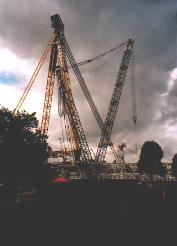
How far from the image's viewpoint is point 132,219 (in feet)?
76.3

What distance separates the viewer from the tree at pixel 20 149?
50.2m

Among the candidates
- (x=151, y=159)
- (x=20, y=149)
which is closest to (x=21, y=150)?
(x=20, y=149)

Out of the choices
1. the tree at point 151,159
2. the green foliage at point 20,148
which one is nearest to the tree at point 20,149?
the green foliage at point 20,148

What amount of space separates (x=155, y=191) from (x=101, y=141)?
84.8 meters

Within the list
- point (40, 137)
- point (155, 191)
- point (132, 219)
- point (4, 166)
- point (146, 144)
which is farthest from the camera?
point (146, 144)

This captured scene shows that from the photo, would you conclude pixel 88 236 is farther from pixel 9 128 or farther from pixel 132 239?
pixel 9 128

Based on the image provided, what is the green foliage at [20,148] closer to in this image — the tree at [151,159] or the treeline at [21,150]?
the treeline at [21,150]

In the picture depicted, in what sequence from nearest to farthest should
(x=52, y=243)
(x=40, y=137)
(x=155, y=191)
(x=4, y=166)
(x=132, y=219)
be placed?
(x=52, y=243), (x=132, y=219), (x=155, y=191), (x=4, y=166), (x=40, y=137)

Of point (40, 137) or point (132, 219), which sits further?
point (40, 137)

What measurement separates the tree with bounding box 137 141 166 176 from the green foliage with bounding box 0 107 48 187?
39098 millimetres

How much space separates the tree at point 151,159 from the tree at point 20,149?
129 ft

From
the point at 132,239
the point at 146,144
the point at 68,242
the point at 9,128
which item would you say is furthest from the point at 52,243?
the point at 146,144

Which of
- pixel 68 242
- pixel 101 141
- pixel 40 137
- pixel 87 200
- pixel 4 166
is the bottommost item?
pixel 68 242

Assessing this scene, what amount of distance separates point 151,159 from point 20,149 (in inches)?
1864
